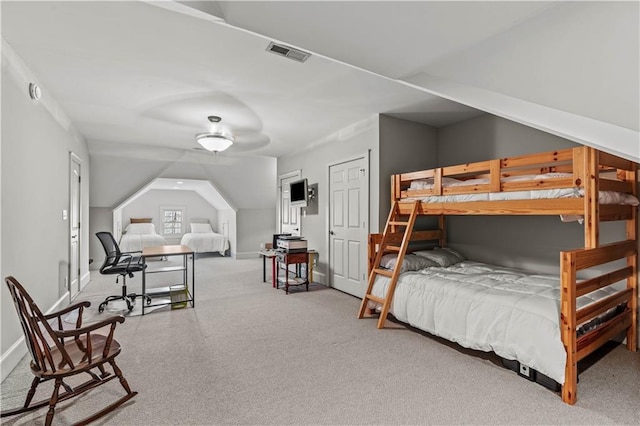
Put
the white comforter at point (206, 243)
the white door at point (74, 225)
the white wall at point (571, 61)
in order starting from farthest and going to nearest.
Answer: the white comforter at point (206, 243), the white door at point (74, 225), the white wall at point (571, 61)

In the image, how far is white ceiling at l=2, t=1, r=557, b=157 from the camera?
1432 millimetres

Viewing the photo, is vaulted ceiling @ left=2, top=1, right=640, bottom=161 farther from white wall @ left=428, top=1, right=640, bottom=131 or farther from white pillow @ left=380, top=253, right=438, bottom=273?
white pillow @ left=380, top=253, right=438, bottom=273

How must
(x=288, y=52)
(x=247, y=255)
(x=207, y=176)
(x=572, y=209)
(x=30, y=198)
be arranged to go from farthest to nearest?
(x=247, y=255) → (x=207, y=176) → (x=30, y=198) → (x=288, y=52) → (x=572, y=209)

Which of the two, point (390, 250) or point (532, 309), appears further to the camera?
point (390, 250)

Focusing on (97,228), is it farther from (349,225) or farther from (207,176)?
(349,225)

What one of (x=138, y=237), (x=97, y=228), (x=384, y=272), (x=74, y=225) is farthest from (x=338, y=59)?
(x=138, y=237)

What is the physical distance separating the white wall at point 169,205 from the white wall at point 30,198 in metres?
5.84

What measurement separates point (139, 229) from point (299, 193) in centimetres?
584

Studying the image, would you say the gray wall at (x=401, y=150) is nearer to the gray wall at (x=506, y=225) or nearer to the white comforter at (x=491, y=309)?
the gray wall at (x=506, y=225)

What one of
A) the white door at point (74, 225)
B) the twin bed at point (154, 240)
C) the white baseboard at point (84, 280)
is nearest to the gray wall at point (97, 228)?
the white baseboard at point (84, 280)

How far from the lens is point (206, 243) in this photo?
870cm

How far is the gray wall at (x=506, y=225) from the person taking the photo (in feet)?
10.9

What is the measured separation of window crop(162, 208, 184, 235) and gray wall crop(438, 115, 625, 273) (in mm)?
8595

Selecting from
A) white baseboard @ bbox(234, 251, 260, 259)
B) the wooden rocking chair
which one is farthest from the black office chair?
white baseboard @ bbox(234, 251, 260, 259)
